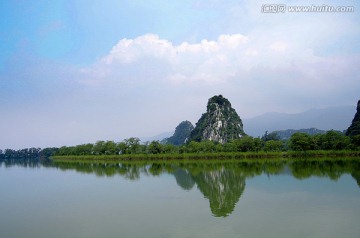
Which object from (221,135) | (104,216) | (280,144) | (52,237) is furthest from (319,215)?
(221,135)

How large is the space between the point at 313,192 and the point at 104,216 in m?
9.11

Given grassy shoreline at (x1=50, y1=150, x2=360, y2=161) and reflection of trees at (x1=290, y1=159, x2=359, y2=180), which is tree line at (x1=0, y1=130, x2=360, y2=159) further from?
reflection of trees at (x1=290, y1=159, x2=359, y2=180)

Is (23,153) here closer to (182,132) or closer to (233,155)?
(182,132)

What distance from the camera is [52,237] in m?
8.45

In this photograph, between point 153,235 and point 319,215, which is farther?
point 319,215

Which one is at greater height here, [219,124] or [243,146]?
[219,124]

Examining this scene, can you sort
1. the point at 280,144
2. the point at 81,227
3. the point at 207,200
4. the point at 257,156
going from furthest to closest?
1. the point at 280,144
2. the point at 257,156
3. the point at 207,200
4. the point at 81,227

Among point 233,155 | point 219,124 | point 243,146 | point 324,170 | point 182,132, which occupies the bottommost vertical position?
point 324,170

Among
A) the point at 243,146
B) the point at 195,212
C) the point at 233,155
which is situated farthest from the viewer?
the point at 243,146

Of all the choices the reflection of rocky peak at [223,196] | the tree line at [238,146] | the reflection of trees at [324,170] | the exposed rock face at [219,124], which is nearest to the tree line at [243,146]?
the tree line at [238,146]

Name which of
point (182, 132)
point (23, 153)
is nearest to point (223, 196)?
point (23, 153)

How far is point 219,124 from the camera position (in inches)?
3295

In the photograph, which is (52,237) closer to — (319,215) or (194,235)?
(194,235)

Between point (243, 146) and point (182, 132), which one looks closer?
point (243, 146)
